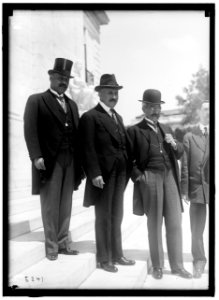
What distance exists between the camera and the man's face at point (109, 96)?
4.04 meters

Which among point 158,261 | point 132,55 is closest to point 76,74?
point 132,55

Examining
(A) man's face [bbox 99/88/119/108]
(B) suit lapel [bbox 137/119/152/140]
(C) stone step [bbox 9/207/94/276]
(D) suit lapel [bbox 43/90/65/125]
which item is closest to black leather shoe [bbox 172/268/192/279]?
(C) stone step [bbox 9/207/94/276]

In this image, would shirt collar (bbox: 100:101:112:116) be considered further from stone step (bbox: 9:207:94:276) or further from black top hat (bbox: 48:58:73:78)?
stone step (bbox: 9:207:94:276)

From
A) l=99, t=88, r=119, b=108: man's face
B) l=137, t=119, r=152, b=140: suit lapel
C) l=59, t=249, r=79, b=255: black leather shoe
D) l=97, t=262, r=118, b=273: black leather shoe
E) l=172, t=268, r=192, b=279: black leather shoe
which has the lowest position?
l=172, t=268, r=192, b=279: black leather shoe

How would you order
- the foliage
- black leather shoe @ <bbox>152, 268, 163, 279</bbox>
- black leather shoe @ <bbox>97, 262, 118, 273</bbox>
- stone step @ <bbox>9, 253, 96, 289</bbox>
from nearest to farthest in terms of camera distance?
1. stone step @ <bbox>9, 253, 96, 289</bbox>
2. black leather shoe @ <bbox>97, 262, 118, 273</bbox>
3. black leather shoe @ <bbox>152, 268, 163, 279</bbox>
4. the foliage

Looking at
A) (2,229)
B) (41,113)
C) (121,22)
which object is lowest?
(2,229)

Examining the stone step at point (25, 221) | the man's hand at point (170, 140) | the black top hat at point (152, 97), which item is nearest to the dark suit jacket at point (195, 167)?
the man's hand at point (170, 140)

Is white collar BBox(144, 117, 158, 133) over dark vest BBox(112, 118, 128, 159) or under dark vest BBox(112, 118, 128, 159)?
over

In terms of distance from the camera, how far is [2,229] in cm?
409

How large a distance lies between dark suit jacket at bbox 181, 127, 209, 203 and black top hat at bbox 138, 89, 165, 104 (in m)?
0.48

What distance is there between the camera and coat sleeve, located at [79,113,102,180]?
3.86m

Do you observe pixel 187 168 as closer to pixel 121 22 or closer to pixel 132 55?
pixel 132 55

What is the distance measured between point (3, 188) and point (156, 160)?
5.10 ft

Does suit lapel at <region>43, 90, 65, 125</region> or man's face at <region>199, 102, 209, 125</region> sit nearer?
suit lapel at <region>43, 90, 65, 125</region>
